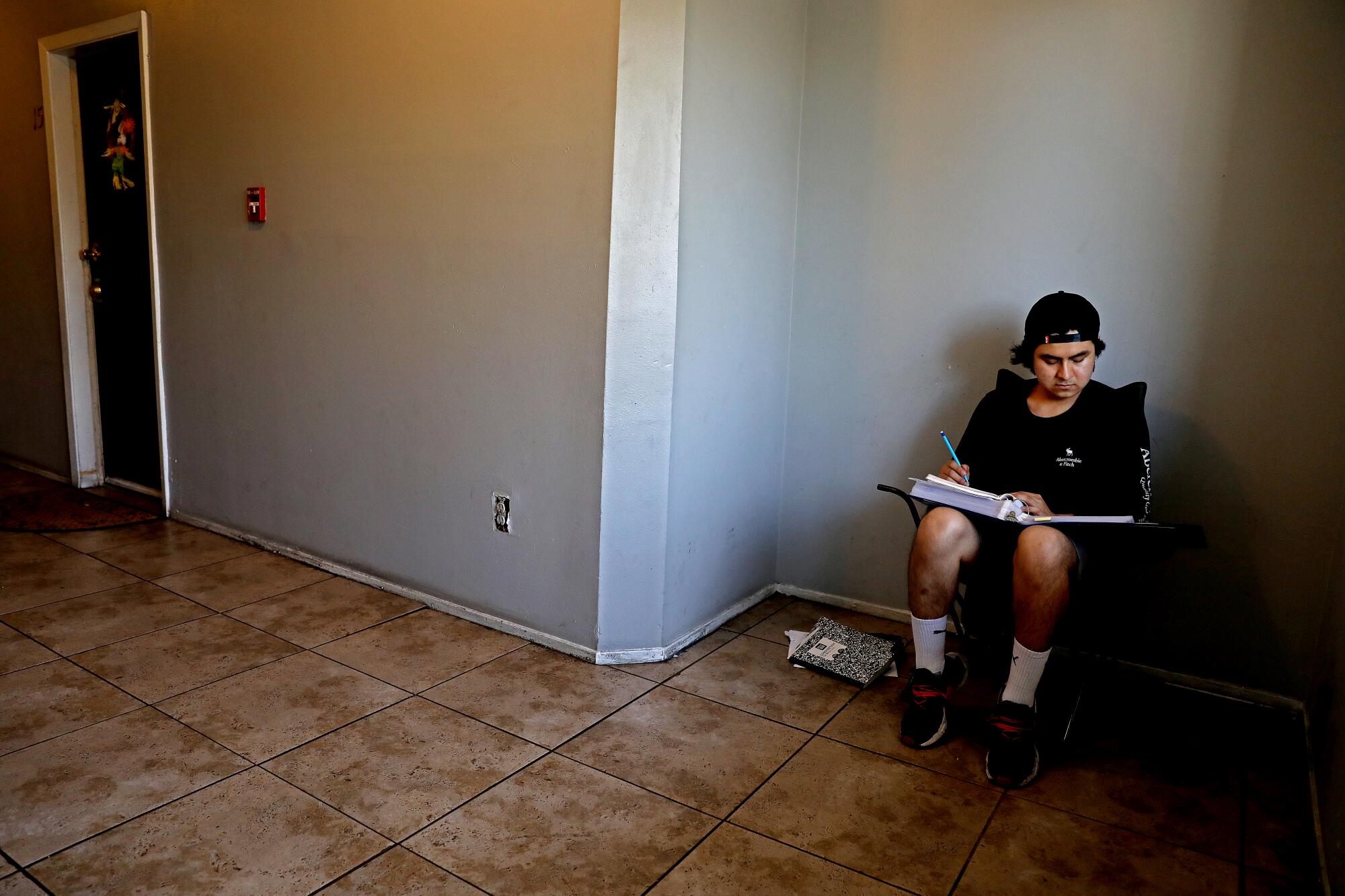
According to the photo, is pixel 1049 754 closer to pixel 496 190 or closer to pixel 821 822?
pixel 821 822

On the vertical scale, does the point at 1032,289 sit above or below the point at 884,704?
above

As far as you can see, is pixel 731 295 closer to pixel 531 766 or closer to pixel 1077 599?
pixel 1077 599

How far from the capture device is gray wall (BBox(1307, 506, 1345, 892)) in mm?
1643

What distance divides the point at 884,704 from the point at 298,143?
280 centimetres

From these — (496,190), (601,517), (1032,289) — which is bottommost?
(601,517)

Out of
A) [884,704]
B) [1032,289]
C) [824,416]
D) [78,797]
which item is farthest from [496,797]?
[1032,289]

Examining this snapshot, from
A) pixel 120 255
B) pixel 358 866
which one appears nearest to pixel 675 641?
pixel 358 866

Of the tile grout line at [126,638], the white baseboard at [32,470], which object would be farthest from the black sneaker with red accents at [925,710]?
the white baseboard at [32,470]

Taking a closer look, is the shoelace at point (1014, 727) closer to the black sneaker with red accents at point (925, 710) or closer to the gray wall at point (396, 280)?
the black sneaker with red accents at point (925, 710)

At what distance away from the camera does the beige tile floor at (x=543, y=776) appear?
167 cm

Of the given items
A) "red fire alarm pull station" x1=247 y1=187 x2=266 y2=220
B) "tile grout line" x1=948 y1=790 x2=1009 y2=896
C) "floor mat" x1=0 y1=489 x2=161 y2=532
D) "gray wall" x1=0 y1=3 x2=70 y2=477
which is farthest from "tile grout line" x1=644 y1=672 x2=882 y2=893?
"gray wall" x1=0 y1=3 x2=70 y2=477

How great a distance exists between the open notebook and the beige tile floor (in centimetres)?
58

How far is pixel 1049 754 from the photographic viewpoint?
7.11 feet

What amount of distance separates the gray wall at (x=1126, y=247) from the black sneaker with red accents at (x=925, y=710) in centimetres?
75
